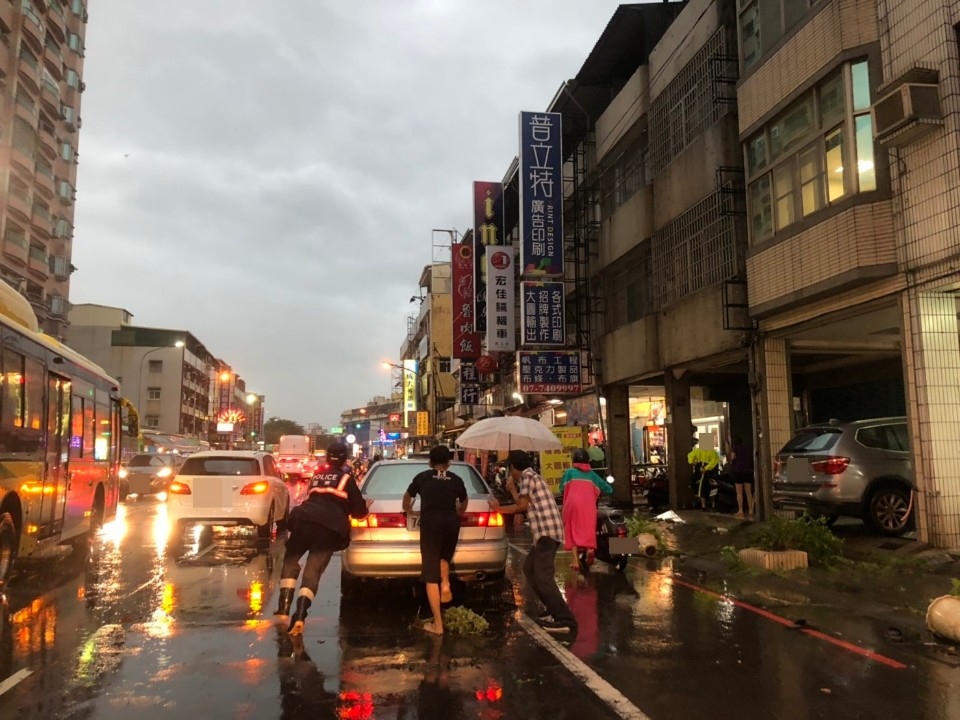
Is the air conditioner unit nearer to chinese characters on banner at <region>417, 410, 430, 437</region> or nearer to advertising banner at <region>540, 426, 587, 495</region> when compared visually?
advertising banner at <region>540, 426, 587, 495</region>

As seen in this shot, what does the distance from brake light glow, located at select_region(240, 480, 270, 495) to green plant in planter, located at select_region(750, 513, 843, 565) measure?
816 cm

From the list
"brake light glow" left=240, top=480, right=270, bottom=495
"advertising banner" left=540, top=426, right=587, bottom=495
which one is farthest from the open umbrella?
"advertising banner" left=540, top=426, right=587, bottom=495

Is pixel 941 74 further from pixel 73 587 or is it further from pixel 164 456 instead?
pixel 164 456

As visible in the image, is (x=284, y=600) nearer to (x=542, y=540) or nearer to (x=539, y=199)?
(x=542, y=540)

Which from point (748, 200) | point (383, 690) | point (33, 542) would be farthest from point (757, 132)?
point (33, 542)

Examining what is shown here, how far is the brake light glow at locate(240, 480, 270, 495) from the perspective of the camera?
42.2ft

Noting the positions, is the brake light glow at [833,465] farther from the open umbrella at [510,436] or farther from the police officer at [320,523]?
the police officer at [320,523]

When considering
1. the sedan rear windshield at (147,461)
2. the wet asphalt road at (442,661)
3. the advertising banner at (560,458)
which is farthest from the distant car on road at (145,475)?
the wet asphalt road at (442,661)

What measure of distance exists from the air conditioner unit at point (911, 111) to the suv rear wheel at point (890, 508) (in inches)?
197

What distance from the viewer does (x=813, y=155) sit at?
39.4ft

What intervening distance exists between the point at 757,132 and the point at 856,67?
8.99 feet

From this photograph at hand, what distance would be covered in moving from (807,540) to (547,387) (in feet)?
39.0

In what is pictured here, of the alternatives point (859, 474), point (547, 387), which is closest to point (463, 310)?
point (547, 387)

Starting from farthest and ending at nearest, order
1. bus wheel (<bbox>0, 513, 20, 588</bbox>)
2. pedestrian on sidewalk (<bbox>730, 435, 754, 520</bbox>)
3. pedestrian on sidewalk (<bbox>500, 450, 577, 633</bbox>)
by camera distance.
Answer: pedestrian on sidewalk (<bbox>730, 435, 754, 520</bbox>) < bus wheel (<bbox>0, 513, 20, 588</bbox>) < pedestrian on sidewalk (<bbox>500, 450, 577, 633</bbox>)
